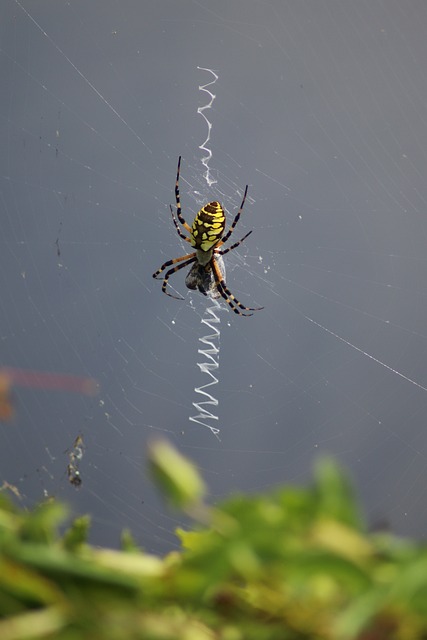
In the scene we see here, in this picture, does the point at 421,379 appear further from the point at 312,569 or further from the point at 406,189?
the point at 312,569

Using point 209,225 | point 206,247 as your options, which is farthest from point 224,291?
point 209,225

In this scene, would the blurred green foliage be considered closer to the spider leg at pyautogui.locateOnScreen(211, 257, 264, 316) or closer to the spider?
the spider

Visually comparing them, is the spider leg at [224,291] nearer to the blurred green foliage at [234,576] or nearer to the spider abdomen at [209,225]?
the spider abdomen at [209,225]

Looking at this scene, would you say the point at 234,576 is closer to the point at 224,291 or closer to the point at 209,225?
the point at 209,225

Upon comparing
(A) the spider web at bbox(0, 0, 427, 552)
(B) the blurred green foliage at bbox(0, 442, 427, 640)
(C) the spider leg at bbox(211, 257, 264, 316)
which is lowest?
(B) the blurred green foliage at bbox(0, 442, 427, 640)

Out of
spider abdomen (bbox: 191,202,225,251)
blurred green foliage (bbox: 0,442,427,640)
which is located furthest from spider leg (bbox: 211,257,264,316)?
blurred green foliage (bbox: 0,442,427,640)

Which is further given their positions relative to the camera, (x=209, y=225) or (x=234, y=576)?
(x=209, y=225)

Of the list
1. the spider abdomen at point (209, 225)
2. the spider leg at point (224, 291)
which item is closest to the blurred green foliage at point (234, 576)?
the spider abdomen at point (209, 225)

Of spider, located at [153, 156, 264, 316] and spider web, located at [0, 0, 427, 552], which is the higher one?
spider web, located at [0, 0, 427, 552]

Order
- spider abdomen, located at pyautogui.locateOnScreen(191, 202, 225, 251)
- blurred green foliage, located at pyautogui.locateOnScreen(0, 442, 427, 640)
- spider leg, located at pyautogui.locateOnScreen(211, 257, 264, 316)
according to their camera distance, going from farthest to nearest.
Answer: spider leg, located at pyautogui.locateOnScreen(211, 257, 264, 316) → spider abdomen, located at pyautogui.locateOnScreen(191, 202, 225, 251) → blurred green foliage, located at pyautogui.locateOnScreen(0, 442, 427, 640)
